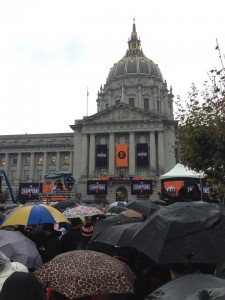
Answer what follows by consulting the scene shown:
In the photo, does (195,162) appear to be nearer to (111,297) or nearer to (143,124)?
(111,297)

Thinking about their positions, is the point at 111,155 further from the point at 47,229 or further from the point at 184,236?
the point at 184,236

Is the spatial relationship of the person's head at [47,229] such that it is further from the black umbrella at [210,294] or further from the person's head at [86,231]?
the black umbrella at [210,294]

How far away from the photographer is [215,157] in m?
10.3

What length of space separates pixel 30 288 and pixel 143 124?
59.8 meters

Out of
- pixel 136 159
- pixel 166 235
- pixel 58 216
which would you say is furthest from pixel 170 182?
pixel 136 159

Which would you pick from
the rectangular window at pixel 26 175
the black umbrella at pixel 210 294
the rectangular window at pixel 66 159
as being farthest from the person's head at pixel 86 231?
the rectangular window at pixel 26 175

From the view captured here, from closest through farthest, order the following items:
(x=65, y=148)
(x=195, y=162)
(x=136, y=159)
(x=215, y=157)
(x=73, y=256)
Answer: (x=73, y=256) < (x=215, y=157) < (x=195, y=162) < (x=136, y=159) < (x=65, y=148)

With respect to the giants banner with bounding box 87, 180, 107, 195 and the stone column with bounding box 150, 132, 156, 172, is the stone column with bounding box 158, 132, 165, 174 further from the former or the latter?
the giants banner with bounding box 87, 180, 107, 195

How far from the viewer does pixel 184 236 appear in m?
4.21

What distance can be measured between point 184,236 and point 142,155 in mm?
53924

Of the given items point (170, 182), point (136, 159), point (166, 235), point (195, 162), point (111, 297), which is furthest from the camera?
point (136, 159)

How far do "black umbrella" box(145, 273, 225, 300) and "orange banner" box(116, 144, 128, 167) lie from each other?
56308mm

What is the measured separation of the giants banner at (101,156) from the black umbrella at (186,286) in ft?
184

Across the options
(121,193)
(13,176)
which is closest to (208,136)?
(121,193)
